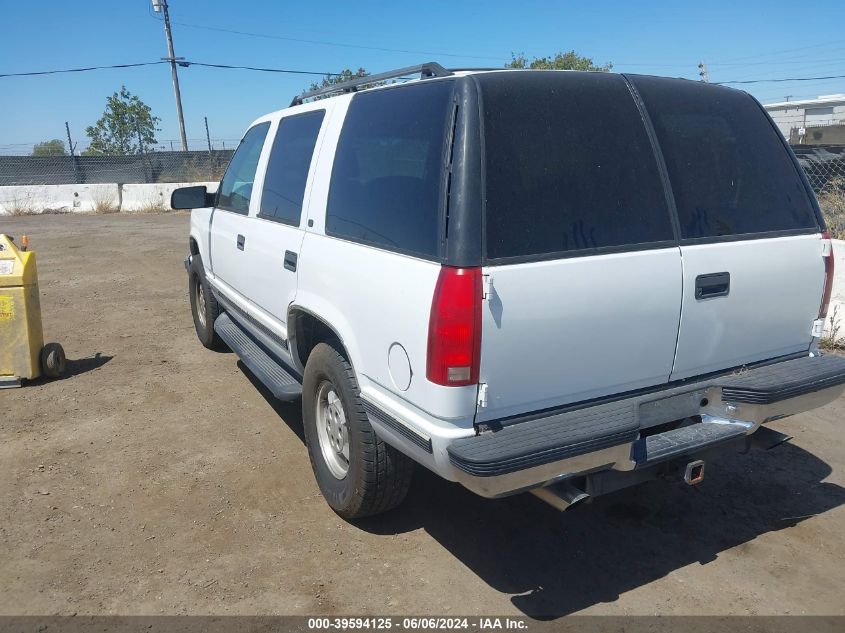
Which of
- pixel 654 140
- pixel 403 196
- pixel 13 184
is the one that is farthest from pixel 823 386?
pixel 13 184

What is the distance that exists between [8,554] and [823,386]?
3.99 metres

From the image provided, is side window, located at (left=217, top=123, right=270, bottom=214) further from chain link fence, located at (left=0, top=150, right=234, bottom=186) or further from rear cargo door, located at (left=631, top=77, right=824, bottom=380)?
chain link fence, located at (left=0, top=150, right=234, bottom=186)

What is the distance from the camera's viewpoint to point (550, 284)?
272 cm

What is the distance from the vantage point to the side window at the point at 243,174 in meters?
5.07

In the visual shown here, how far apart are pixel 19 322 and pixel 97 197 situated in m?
16.7

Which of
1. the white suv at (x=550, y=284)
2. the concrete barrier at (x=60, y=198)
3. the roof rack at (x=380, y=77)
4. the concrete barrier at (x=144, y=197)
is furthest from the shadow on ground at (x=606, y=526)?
the concrete barrier at (x=60, y=198)

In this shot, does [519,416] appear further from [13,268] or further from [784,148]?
[13,268]

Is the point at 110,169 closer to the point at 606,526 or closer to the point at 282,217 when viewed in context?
the point at 282,217

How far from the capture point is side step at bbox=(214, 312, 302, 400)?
4172 mm

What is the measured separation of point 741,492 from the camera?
4023mm

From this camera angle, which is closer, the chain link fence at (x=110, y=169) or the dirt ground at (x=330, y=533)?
the dirt ground at (x=330, y=533)

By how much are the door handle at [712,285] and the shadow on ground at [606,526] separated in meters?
0.99

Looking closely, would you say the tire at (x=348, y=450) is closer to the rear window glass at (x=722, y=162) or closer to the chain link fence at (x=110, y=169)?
the rear window glass at (x=722, y=162)

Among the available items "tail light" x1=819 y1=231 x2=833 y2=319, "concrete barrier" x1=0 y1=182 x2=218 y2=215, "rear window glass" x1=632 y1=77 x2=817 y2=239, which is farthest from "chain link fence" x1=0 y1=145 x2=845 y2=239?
"tail light" x1=819 y1=231 x2=833 y2=319
